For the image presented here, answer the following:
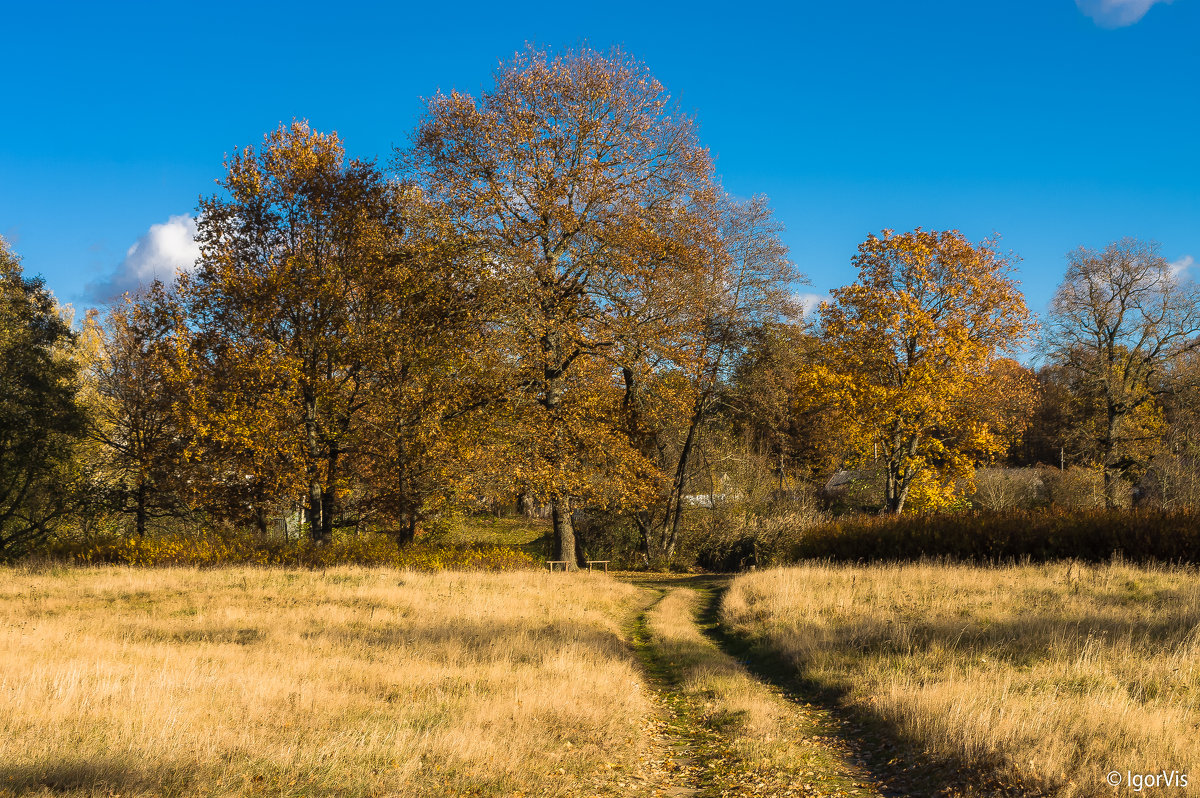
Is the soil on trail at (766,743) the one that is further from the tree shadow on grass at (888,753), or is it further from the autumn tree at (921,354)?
the autumn tree at (921,354)

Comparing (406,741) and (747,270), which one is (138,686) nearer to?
(406,741)

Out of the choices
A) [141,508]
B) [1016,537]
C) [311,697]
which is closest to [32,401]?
[141,508]

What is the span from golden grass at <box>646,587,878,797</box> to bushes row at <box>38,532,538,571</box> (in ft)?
39.8

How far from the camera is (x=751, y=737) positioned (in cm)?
783

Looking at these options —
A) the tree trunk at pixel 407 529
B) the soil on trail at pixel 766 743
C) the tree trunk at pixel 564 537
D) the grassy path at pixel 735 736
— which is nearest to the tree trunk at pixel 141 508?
the tree trunk at pixel 407 529

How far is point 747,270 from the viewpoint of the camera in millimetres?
28766

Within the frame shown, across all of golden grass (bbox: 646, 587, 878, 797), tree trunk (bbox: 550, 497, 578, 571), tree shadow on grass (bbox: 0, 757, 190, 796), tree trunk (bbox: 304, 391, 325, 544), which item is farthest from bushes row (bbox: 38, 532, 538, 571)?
tree shadow on grass (bbox: 0, 757, 190, 796)

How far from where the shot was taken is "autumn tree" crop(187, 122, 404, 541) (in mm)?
22141

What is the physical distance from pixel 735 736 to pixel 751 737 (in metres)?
0.21

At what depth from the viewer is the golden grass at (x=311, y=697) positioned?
19.5 ft

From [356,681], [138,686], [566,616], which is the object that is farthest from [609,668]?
[138,686]

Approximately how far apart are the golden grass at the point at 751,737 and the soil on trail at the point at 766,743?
0.01m

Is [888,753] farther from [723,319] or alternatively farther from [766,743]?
[723,319]

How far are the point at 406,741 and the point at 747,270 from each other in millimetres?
24636
